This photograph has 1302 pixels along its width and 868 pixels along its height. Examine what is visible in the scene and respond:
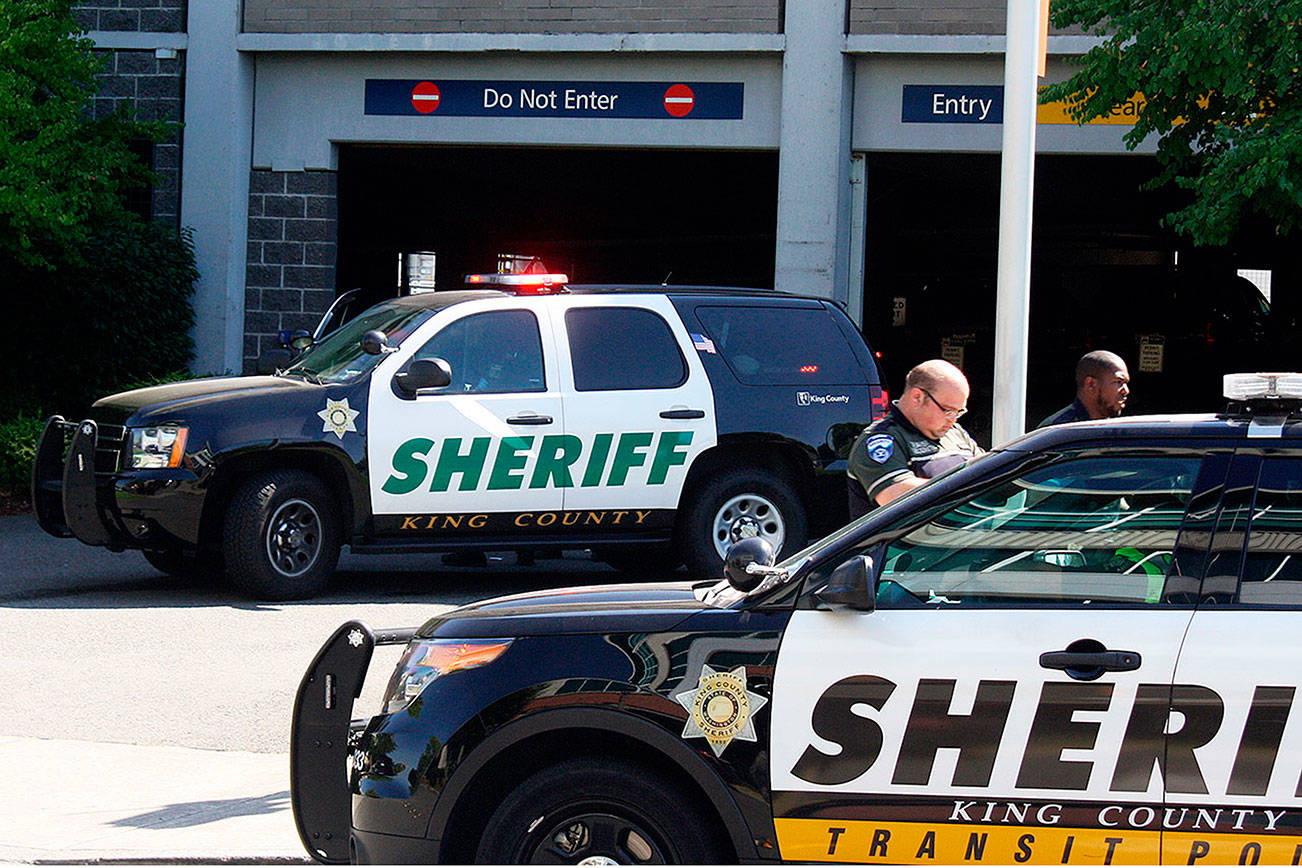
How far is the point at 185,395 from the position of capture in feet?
33.3

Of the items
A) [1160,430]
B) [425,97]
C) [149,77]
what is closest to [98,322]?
[149,77]

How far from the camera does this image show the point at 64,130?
14945 mm

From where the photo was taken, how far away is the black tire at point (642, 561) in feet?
38.0

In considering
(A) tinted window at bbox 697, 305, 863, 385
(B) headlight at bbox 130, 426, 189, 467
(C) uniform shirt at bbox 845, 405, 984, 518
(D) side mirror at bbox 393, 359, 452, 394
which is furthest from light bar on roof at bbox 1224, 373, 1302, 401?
(B) headlight at bbox 130, 426, 189, 467

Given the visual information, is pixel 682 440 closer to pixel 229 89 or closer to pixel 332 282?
pixel 332 282

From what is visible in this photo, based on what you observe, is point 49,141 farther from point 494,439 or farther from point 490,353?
point 494,439

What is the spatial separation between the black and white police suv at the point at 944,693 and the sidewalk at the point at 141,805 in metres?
1.54

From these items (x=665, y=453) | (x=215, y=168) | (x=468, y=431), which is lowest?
(x=665, y=453)

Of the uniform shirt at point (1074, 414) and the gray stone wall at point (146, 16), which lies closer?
the uniform shirt at point (1074, 414)

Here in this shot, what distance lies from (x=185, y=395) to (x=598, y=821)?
6.86 metres

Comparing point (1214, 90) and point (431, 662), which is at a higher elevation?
point (1214, 90)

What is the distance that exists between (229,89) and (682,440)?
9.50 meters

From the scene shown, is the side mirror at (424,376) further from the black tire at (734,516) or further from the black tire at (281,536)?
the black tire at (734,516)

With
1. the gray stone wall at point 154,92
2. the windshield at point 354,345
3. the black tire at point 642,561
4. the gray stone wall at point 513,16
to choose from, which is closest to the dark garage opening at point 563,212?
the gray stone wall at point 513,16
